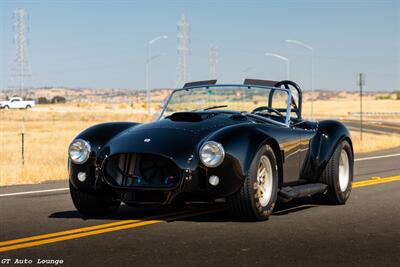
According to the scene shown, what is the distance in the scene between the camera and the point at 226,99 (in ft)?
35.7

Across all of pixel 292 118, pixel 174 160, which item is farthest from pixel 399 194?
pixel 174 160

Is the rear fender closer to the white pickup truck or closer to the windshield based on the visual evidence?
the windshield

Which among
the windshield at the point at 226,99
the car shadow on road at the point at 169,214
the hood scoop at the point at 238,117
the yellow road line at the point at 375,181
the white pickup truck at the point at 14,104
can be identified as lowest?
the yellow road line at the point at 375,181

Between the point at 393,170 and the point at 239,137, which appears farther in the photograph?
the point at 393,170

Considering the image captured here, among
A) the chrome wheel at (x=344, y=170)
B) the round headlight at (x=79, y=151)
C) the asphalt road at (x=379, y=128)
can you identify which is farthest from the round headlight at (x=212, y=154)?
the asphalt road at (x=379, y=128)

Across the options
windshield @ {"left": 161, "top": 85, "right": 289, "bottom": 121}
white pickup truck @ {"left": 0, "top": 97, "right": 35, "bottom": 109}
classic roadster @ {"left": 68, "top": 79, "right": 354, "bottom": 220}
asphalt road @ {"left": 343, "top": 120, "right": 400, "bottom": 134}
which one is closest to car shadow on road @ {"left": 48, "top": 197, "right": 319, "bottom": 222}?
classic roadster @ {"left": 68, "top": 79, "right": 354, "bottom": 220}

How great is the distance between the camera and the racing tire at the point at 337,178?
1078cm

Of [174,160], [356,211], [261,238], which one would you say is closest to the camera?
[261,238]

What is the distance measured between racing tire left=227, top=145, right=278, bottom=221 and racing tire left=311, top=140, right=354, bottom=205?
5.67 ft

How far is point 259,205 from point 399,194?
13.2 ft

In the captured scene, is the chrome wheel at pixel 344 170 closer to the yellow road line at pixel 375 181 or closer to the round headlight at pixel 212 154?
the yellow road line at pixel 375 181

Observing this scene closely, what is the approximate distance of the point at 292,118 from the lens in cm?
1112

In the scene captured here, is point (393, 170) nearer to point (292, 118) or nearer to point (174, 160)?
point (292, 118)

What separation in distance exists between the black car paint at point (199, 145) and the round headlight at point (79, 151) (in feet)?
0.18
